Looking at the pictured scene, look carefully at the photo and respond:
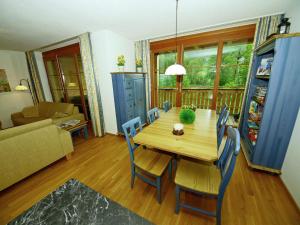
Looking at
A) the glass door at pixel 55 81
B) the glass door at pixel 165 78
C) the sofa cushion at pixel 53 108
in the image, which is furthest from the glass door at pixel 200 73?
the glass door at pixel 55 81

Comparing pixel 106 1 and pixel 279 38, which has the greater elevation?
pixel 106 1

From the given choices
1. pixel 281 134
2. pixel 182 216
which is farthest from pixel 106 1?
pixel 281 134

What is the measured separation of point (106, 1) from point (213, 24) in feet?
7.01

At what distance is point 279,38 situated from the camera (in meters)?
1.47

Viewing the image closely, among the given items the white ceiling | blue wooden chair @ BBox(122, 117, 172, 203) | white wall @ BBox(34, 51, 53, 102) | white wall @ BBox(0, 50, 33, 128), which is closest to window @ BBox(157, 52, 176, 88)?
the white ceiling

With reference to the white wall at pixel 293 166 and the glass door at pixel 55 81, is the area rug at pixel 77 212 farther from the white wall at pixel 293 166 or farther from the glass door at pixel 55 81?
the glass door at pixel 55 81

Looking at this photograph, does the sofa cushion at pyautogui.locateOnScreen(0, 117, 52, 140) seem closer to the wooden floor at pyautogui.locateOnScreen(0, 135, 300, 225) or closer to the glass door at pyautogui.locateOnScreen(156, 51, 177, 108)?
the wooden floor at pyautogui.locateOnScreen(0, 135, 300, 225)

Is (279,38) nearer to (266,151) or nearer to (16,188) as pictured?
(266,151)

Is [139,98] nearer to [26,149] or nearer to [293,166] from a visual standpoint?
[26,149]

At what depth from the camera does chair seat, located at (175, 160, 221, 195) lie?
45.9 inches

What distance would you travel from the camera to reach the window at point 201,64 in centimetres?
332

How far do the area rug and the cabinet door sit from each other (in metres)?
2.41

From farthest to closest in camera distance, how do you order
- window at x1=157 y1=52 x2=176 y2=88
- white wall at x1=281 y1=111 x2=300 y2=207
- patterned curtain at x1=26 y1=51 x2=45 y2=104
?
patterned curtain at x1=26 y1=51 x2=45 y2=104, window at x1=157 y1=52 x2=176 y2=88, white wall at x1=281 y1=111 x2=300 y2=207

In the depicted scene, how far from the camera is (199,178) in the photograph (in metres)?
1.27
